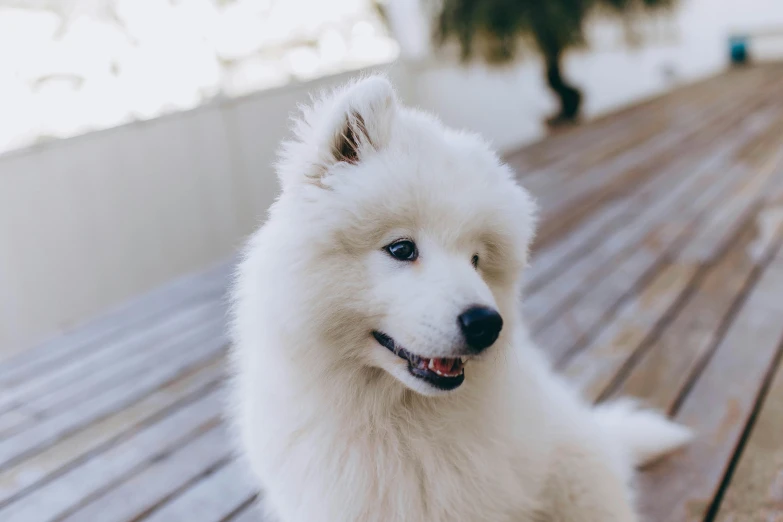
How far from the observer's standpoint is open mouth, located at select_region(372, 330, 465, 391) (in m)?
1.30

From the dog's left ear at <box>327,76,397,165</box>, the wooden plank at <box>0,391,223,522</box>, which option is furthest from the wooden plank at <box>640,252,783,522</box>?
the wooden plank at <box>0,391,223,522</box>

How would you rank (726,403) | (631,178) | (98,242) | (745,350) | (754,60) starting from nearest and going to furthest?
1. (726,403)
2. (745,350)
3. (98,242)
4. (631,178)
5. (754,60)

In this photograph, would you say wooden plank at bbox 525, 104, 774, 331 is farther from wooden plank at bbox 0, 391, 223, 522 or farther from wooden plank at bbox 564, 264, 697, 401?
wooden plank at bbox 0, 391, 223, 522

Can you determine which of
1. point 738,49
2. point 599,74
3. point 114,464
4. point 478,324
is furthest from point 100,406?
point 738,49

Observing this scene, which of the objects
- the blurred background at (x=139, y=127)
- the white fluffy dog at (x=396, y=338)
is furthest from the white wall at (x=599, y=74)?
the white fluffy dog at (x=396, y=338)

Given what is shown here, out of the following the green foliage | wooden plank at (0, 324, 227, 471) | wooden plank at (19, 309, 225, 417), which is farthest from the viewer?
the green foliage

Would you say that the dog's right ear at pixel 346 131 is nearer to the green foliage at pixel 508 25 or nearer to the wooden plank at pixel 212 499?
the wooden plank at pixel 212 499

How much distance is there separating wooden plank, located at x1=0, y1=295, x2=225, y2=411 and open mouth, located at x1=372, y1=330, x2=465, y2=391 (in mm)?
1907

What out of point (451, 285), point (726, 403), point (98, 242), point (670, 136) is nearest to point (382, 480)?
point (451, 285)

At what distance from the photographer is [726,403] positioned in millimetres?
2221

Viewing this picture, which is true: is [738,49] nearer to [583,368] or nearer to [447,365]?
[583,368]

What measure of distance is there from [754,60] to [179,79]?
1241 centimetres

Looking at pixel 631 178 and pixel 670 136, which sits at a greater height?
pixel 631 178

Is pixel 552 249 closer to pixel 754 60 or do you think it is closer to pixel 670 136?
pixel 670 136
